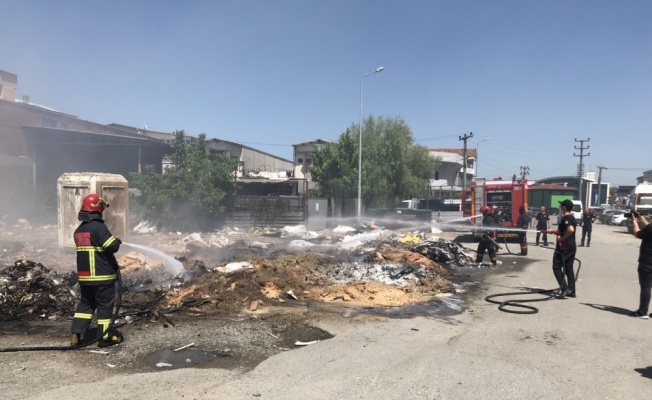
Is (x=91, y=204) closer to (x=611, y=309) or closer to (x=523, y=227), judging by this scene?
(x=611, y=309)

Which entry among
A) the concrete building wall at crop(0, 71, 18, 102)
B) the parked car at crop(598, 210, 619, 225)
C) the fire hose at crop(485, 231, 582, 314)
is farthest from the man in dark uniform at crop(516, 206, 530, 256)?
the concrete building wall at crop(0, 71, 18, 102)

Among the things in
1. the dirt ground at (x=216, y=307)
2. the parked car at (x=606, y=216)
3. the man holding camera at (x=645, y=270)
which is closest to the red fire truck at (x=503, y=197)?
the dirt ground at (x=216, y=307)

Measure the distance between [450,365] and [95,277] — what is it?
4091 mm

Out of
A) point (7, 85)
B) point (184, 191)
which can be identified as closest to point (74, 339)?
point (184, 191)

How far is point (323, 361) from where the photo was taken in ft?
15.3

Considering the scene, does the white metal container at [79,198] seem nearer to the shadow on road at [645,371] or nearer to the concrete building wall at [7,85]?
the shadow on road at [645,371]

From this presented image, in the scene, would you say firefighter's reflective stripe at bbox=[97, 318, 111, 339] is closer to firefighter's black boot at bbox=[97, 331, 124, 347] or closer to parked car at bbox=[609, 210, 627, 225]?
firefighter's black boot at bbox=[97, 331, 124, 347]

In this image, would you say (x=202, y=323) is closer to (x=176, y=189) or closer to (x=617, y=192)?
(x=176, y=189)

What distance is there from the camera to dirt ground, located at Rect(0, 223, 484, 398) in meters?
4.56

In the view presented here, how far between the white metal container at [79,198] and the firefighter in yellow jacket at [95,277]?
24.0ft

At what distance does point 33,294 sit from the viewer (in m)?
6.41

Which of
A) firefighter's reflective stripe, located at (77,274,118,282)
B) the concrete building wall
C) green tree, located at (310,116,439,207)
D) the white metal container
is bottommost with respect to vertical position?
firefighter's reflective stripe, located at (77,274,118,282)

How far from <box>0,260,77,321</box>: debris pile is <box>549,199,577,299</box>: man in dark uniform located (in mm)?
8481

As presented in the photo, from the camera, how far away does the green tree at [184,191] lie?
2058cm
